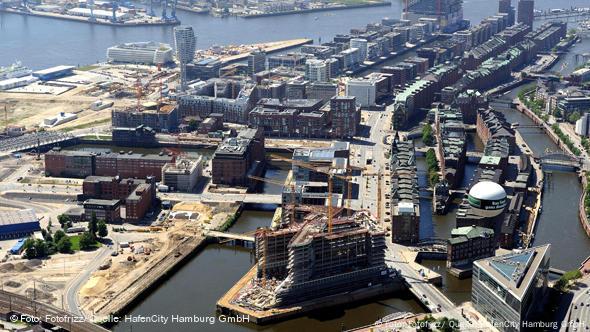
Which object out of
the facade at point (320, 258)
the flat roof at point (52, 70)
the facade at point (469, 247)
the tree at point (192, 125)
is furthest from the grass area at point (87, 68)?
the facade at point (469, 247)

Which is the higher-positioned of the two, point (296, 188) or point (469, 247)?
point (296, 188)

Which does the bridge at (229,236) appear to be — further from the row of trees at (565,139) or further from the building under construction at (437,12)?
the building under construction at (437,12)

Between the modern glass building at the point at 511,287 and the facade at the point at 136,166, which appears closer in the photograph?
the modern glass building at the point at 511,287

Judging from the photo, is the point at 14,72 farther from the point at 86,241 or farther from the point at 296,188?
the point at 86,241

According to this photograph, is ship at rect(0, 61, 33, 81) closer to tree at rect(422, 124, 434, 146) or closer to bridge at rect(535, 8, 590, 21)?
tree at rect(422, 124, 434, 146)

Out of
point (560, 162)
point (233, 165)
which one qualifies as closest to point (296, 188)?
point (233, 165)

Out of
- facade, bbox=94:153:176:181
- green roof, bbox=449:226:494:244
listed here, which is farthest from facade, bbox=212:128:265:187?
green roof, bbox=449:226:494:244

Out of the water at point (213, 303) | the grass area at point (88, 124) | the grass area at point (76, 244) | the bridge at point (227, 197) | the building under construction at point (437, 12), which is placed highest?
the building under construction at point (437, 12)
